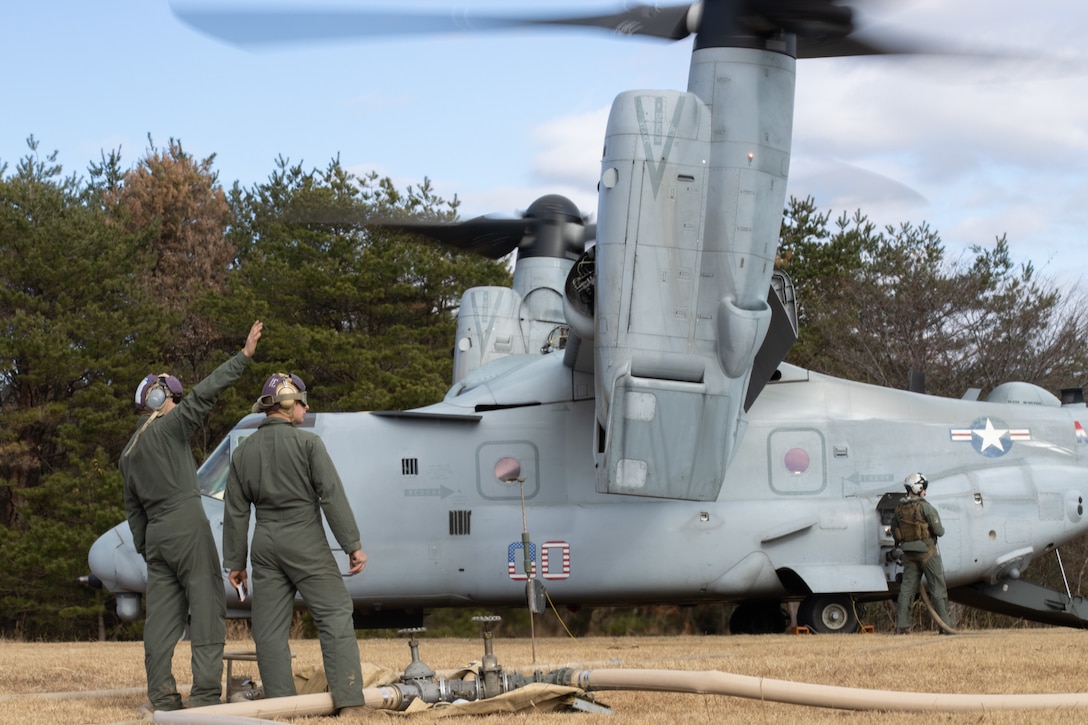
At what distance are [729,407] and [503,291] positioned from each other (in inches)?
215

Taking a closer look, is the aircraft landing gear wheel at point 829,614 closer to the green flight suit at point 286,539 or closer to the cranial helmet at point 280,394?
the green flight suit at point 286,539

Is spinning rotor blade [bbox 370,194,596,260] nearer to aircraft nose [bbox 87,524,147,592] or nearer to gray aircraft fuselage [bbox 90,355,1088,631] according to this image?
gray aircraft fuselage [bbox 90,355,1088,631]

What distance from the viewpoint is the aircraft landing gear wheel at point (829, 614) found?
14.3m

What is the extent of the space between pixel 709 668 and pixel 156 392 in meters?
4.11

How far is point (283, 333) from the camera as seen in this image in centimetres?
3359

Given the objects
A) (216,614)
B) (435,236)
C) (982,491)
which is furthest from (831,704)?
(435,236)

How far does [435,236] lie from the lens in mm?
16234

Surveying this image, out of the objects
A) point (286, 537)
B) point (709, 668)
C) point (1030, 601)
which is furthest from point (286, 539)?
point (1030, 601)

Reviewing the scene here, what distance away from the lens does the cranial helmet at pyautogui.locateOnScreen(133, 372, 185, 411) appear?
7680mm

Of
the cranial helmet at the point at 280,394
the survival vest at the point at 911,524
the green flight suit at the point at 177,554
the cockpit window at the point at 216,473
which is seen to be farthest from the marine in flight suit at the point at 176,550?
the survival vest at the point at 911,524

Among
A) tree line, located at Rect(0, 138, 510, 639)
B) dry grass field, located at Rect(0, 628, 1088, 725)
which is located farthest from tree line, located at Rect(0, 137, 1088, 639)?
dry grass field, located at Rect(0, 628, 1088, 725)

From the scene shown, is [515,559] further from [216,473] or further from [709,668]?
[709,668]

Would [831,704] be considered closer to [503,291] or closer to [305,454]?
[305,454]

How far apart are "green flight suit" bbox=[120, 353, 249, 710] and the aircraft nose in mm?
7024
